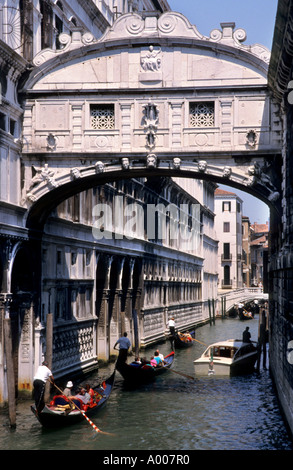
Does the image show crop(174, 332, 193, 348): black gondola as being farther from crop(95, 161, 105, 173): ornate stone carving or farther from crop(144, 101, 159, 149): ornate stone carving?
crop(144, 101, 159, 149): ornate stone carving

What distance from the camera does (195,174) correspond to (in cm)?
1838

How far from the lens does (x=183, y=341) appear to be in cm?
3359

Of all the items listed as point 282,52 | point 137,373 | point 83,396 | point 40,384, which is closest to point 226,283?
point 137,373

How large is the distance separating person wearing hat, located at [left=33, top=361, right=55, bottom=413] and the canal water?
64cm

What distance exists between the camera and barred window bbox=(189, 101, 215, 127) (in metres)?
18.1

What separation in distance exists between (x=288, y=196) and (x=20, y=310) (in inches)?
294

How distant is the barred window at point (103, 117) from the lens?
18359 millimetres

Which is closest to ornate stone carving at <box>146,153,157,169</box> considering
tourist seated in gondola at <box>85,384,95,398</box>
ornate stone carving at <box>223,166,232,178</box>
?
ornate stone carving at <box>223,166,232,178</box>

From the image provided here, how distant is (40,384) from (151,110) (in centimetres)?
696

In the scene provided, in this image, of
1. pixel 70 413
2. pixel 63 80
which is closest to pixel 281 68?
pixel 63 80

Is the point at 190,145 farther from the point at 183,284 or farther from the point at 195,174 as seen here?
the point at 183,284

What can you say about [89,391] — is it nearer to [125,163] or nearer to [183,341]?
[125,163]
